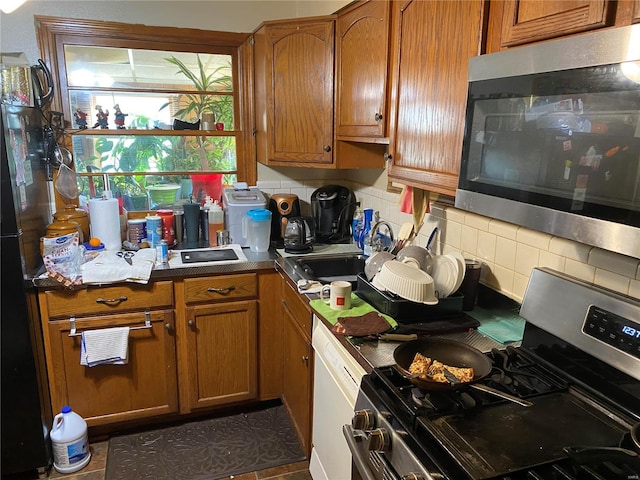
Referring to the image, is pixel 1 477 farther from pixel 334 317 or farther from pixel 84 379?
pixel 334 317

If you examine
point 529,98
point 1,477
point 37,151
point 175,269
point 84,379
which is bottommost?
point 1,477

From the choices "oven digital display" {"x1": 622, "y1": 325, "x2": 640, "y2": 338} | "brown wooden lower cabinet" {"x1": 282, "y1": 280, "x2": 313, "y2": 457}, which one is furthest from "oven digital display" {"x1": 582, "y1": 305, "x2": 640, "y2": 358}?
"brown wooden lower cabinet" {"x1": 282, "y1": 280, "x2": 313, "y2": 457}

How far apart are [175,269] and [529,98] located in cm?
169

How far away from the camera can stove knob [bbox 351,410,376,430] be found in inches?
45.8

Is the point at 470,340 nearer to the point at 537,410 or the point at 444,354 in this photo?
the point at 444,354

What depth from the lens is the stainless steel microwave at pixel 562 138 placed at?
835 mm

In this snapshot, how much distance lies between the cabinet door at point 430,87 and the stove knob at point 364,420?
676 millimetres

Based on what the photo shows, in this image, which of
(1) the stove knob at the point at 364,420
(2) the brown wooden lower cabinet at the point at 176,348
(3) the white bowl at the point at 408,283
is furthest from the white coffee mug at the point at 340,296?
(1) the stove knob at the point at 364,420

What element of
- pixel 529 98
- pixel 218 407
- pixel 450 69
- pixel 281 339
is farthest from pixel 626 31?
pixel 218 407

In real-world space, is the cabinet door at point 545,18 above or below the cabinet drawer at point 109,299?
above

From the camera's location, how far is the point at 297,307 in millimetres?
2086

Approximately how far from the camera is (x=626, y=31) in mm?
793

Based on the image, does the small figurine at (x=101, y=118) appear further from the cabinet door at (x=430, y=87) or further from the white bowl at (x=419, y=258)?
the white bowl at (x=419, y=258)

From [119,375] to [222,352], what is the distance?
48 cm
